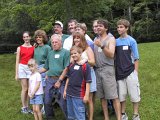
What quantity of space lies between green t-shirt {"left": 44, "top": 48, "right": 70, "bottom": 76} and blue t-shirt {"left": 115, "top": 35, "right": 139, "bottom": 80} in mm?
908

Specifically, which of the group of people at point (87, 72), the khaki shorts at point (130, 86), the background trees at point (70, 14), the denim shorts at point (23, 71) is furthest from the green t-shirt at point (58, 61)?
the background trees at point (70, 14)

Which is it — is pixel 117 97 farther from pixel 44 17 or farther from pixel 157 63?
pixel 44 17

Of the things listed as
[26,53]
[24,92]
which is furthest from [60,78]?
[24,92]

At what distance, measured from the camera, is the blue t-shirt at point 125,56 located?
243 inches

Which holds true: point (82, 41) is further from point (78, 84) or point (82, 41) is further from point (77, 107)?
point (77, 107)

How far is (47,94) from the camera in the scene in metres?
6.27

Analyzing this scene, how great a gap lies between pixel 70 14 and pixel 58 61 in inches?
379

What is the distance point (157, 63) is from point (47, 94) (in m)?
6.96

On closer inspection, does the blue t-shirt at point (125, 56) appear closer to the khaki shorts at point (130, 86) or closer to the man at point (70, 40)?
the khaki shorts at point (130, 86)

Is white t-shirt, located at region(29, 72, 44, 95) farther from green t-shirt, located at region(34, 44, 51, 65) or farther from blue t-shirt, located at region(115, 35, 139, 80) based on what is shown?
blue t-shirt, located at region(115, 35, 139, 80)

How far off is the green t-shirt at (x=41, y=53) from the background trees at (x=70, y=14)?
8.77m

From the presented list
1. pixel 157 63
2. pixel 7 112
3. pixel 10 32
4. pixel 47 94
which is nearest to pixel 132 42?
pixel 47 94

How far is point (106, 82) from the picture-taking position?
6.08 metres

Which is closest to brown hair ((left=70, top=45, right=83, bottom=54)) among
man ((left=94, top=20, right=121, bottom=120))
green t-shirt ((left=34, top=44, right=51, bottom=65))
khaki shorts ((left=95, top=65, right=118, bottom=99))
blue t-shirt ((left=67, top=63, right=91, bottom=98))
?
blue t-shirt ((left=67, top=63, right=91, bottom=98))
